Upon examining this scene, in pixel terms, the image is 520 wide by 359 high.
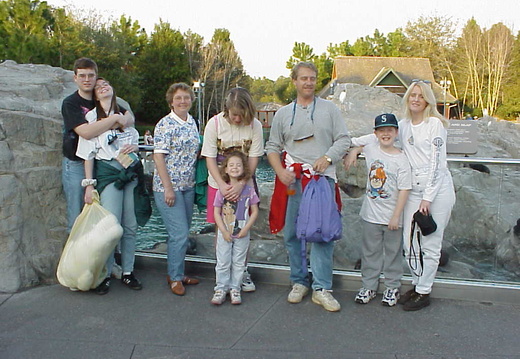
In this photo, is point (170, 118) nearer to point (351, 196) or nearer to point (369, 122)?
point (351, 196)

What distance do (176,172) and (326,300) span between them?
64.9 inches

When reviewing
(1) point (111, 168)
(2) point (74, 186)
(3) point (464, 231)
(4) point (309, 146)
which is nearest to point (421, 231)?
(4) point (309, 146)

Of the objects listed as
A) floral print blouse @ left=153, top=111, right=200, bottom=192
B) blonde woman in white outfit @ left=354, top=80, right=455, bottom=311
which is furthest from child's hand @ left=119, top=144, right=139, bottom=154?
blonde woman in white outfit @ left=354, top=80, right=455, bottom=311

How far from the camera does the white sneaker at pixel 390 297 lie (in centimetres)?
387

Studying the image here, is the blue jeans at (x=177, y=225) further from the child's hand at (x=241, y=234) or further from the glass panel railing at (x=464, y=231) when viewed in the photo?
the child's hand at (x=241, y=234)

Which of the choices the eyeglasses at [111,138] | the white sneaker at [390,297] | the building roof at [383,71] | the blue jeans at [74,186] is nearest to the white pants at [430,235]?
the white sneaker at [390,297]

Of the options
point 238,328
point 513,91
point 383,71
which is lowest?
point 238,328

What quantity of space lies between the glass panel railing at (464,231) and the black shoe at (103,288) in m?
0.70

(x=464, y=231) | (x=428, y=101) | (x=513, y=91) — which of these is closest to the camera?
(x=428, y=101)

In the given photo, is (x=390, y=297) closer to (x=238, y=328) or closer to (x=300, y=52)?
(x=238, y=328)

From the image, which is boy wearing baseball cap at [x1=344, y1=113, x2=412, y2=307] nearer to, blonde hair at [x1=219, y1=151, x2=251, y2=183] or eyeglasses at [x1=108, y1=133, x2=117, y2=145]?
blonde hair at [x1=219, y1=151, x2=251, y2=183]

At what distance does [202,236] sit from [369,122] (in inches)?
374

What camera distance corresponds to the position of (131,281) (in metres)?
4.25

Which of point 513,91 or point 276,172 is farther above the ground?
point 513,91
